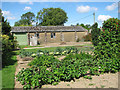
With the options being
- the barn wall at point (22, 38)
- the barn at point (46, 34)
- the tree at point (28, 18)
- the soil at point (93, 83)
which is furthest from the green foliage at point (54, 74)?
the tree at point (28, 18)

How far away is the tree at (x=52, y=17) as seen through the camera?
5009cm

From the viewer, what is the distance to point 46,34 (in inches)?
1111

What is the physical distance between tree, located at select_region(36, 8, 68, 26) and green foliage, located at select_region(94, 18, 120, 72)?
4433 centimetres

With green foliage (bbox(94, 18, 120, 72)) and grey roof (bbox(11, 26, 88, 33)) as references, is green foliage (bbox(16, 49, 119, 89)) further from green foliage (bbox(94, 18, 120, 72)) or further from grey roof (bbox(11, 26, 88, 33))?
grey roof (bbox(11, 26, 88, 33))

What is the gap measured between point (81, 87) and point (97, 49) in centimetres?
268

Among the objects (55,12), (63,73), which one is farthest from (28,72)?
(55,12)

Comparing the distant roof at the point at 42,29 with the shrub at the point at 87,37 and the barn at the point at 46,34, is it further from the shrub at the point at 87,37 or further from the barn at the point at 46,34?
the shrub at the point at 87,37

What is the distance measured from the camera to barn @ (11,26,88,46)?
87.8ft

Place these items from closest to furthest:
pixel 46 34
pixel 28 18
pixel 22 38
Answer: pixel 22 38 → pixel 46 34 → pixel 28 18

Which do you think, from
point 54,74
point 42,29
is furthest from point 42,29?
point 54,74

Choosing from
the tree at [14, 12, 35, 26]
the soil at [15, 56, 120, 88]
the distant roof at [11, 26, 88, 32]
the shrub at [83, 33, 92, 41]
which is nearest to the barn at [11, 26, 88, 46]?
the distant roof at [11, 26, 88, 32]

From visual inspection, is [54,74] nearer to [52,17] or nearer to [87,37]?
[87,37]

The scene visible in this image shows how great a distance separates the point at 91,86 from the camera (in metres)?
4.44

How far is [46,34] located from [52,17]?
24683 millimetres
